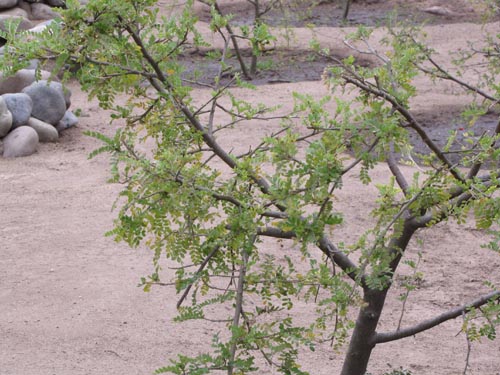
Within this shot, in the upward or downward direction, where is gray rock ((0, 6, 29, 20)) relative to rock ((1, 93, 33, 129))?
upward

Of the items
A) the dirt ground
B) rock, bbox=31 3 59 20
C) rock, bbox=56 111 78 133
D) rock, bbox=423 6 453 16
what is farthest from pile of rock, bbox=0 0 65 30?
rock, bbox=423 6 453 16

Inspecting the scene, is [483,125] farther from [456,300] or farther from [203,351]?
[203,351]

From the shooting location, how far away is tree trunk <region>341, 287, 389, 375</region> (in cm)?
330

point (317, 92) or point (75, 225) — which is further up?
point (317, 92)

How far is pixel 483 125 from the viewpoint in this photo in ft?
28.9

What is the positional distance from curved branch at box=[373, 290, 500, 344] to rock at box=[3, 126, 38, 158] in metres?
4.91

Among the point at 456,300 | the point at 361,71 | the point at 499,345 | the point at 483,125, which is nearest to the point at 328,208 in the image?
the point at 361,71

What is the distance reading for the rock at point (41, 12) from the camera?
12.1m

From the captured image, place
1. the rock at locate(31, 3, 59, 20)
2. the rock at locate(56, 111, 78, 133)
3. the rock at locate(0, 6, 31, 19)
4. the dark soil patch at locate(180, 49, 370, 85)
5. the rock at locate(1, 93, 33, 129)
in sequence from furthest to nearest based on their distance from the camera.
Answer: the rock at locate(31, 3, 59, 20), the rock at locate(0, 6, 31, 19), the dark soil patch at locate(180, 49, 370, 85), the rock at locate(56, 111, 78, 133), the rock at locate(1, 93, 33, 129)

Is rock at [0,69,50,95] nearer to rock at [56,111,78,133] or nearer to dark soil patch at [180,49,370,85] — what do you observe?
rock at [56,111,78,133]

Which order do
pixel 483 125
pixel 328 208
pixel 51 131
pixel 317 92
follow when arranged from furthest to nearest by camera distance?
1. pixel 317 92
2. pixel 483 125
3. pixel 51 131
4. pixel 328 208

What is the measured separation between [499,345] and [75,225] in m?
2.96

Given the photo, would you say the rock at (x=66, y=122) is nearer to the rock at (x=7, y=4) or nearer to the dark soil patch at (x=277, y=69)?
the dark soil patch at (x=277, y=69)

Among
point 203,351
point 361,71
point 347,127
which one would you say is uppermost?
point 361,71
